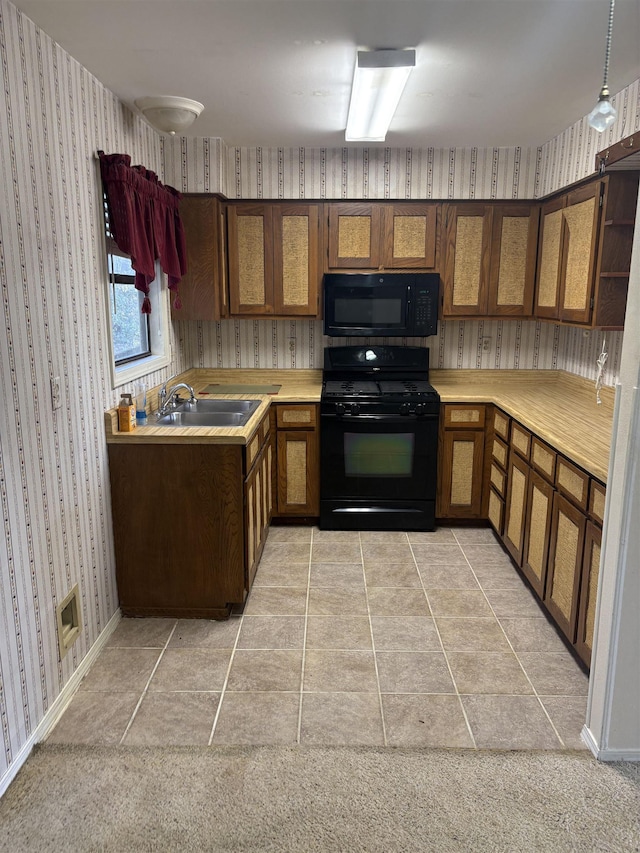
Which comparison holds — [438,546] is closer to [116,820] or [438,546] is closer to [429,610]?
[429,610]

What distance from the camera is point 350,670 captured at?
2477 mm

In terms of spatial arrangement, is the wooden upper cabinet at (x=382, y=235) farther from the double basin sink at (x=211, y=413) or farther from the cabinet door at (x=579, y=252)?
the double basin sink at (x=211, y=413)

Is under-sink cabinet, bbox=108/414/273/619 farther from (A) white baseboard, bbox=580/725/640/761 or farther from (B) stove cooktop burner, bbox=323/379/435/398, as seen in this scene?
(A) white baseboard, bbox=580/725/640/761

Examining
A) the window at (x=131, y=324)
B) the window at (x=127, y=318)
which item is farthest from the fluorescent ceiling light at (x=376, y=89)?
the window at (x=127, y=318)

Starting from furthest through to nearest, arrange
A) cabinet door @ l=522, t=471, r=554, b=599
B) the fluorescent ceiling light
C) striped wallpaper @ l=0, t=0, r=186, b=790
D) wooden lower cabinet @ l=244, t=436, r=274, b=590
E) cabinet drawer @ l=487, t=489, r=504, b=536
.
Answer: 1. cabinet drawer @ l=487, t=489, r=504, b=536
2. wooden lower cabinet @ l=244, t=436, r=274, b=590
3. cabinet door @ l=522, t=471, r=554, b=599
4. the fluorescent ceiling light
5. striped wallpaper @ l=0, t=0, r=186, b=790

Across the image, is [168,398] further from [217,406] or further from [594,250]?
[594,250]

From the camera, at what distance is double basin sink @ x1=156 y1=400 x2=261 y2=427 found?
3236 millimetres

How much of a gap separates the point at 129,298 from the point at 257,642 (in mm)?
1929

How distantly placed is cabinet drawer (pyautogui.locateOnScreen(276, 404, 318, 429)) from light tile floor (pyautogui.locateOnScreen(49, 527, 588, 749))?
0.90 m

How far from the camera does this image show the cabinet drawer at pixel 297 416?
380 centimetres

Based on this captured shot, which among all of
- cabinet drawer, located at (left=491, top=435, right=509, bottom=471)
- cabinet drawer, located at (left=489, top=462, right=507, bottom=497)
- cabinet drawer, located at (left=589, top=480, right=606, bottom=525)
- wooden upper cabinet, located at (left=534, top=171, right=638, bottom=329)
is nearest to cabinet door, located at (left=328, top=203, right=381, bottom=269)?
wooden upper cabinet, located at (left=534, top=171, right=638, bottom=329)

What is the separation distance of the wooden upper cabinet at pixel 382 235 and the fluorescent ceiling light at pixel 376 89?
624 millimetres

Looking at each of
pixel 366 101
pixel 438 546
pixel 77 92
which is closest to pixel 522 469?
pixel 438 546

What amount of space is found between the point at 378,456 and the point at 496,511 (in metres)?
0.80
